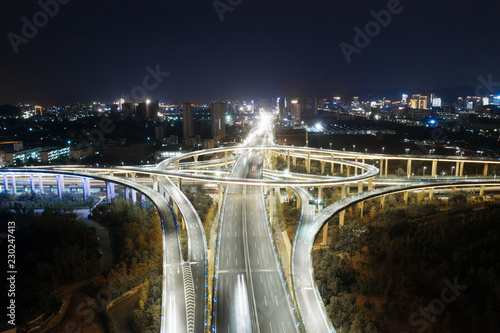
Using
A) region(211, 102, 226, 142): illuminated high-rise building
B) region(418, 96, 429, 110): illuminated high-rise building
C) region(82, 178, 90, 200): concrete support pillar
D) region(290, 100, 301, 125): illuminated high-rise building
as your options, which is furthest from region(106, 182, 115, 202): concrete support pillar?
region(418, 96, 429, 110): illuminated high-rise building

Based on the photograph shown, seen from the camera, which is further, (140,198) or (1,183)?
(1,183)

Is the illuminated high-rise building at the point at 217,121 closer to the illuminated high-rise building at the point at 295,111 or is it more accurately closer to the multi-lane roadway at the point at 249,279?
the illuminated high-rise building at the point at 295,111

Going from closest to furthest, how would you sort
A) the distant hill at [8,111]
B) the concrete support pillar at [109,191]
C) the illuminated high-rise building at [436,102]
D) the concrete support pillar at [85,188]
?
the concrete support pillar at [109,191]
the concrete support pillar at [85,188]
the distant hill at [8,111]
the illuminated high-rise building at [436,102]

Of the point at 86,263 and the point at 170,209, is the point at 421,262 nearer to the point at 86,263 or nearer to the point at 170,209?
the point at 170,209

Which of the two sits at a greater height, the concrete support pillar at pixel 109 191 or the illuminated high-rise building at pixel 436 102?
the illuminated high-rise building at pixel 436 102

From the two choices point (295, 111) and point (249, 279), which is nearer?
point (249, 279)

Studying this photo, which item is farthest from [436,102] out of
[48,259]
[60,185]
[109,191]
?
[48,259]

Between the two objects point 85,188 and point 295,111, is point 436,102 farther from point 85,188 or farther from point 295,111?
point 85,188

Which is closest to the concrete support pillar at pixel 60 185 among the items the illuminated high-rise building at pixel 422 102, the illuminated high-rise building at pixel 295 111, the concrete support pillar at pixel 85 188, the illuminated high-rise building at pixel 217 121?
the concrete support pillar at pixel 85 188

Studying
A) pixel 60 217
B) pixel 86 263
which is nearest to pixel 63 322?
pixel 86 263

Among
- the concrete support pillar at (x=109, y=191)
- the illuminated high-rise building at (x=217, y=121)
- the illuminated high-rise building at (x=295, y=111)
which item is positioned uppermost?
the illuminated high-rise building at (x=295, y=111)

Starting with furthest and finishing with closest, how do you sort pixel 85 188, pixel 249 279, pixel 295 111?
pixel 295 111
pixel 85 188
pixel 249 279
